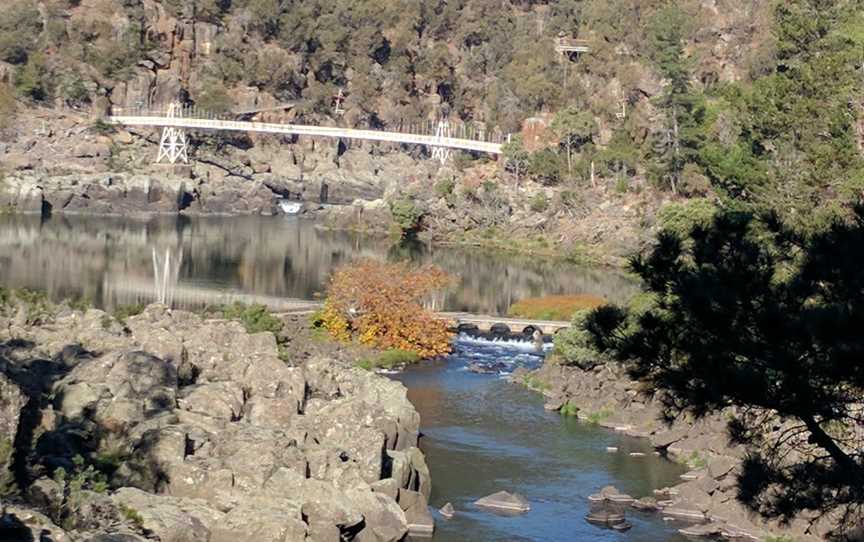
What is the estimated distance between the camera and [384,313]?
115ft

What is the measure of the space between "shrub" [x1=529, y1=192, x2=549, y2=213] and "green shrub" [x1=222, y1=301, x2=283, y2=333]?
32.7m

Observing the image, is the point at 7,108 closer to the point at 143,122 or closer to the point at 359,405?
the point at 143,122

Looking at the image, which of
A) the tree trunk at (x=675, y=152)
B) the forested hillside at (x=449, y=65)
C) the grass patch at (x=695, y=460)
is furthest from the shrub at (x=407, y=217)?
the grass patch at (x=695, y=460)

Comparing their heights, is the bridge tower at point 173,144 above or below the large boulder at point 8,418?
above

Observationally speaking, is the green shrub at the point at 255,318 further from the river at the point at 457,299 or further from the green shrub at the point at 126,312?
the river at the point at 457,299

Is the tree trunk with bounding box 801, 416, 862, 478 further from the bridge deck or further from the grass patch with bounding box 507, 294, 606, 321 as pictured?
the bridge deck

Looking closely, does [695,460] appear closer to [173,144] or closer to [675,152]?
[675,152]

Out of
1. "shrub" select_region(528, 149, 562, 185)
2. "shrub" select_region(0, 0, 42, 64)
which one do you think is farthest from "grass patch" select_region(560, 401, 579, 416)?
"shrub" select_region(0, 0, 42, 64)

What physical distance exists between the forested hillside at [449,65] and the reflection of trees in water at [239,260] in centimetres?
778

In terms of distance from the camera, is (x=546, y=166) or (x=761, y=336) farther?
(x=546, y=166)

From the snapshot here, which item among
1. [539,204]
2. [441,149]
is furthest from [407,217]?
[441,149]

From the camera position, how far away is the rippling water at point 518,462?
20.9m

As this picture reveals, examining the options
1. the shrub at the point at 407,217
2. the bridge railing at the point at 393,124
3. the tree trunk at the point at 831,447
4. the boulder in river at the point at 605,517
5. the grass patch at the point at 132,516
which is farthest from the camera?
the bridge railing at the point at 393,124

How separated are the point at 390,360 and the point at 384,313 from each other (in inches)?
78.5
